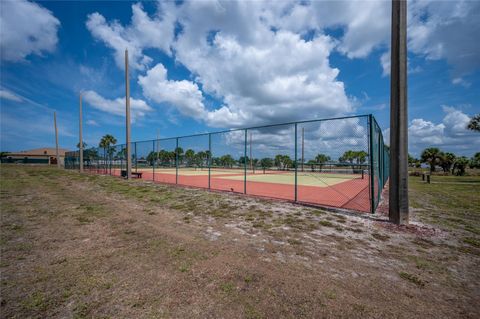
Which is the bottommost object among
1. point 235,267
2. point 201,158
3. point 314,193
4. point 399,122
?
point 314,193

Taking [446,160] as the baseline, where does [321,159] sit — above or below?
above

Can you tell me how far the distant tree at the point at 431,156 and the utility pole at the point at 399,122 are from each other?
173ft

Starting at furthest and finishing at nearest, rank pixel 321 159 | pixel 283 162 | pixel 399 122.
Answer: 1. pixel 283 162
2. pixel 321 159
3. pixel 399 122

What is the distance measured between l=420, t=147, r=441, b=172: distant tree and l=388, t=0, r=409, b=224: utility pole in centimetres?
5287

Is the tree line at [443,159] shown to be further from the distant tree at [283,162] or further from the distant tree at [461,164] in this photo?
the distant tree at [283,162]

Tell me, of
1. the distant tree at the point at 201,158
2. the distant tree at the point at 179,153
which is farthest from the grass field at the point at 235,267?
the distant tree at the point at 179,153

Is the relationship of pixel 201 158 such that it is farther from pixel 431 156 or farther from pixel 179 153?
pixel 431 156

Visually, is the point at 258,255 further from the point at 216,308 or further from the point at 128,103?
the point at 128,103

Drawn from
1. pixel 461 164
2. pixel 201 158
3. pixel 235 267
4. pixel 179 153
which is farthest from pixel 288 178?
pixel 461 164

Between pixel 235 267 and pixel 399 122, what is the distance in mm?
5566

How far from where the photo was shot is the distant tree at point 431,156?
143 ft

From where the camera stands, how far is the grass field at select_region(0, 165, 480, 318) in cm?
226

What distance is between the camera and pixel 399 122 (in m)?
5.43

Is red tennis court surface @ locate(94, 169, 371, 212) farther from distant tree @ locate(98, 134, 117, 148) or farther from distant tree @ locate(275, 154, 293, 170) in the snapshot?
distant tree @ locate(98, 134, 117, 148)
